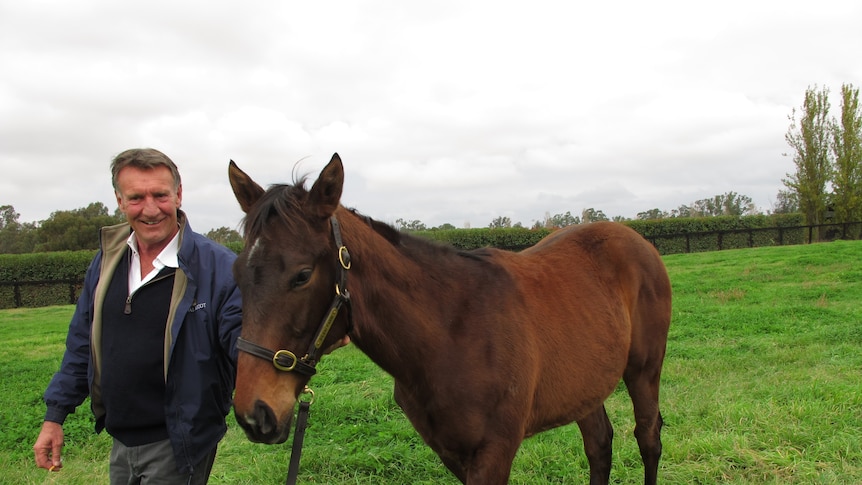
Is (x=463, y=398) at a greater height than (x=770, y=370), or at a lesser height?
greater

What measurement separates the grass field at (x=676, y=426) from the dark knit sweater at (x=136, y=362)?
195 centimetres

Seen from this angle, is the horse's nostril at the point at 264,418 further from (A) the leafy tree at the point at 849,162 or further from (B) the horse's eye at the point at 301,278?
(A) the leafy tree at the point at 849,162

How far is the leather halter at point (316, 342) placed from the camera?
5.96 feet

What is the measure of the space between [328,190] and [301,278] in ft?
1.21

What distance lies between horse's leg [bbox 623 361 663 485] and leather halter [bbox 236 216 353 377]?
256 centimetres

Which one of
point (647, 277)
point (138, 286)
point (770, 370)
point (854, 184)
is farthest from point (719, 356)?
point (854, 184)

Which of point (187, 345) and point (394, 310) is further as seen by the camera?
point (394, 310)

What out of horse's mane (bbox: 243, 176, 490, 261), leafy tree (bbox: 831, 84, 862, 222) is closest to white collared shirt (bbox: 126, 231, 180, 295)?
horse's mane (bbox: 243, 176, 490, 261)

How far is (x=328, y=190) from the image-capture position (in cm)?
205

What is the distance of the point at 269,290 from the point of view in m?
1.85

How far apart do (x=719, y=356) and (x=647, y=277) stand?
395cm

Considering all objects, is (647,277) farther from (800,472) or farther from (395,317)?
(395,317)

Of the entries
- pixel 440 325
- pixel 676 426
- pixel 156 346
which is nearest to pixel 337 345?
pixel 440 325

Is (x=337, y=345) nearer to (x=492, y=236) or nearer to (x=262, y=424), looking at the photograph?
(x=262, y=424)
